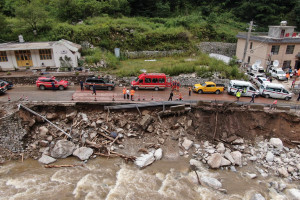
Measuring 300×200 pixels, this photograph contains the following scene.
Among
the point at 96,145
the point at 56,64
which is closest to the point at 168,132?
the point at 96,145

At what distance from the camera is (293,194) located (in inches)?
634

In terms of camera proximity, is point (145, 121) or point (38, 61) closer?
point (145, 121)

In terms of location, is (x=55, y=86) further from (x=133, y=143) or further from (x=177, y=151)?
(x=177, y=151)

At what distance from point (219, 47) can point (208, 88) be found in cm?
2096

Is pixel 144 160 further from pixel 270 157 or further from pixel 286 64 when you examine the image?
pixel 286 64

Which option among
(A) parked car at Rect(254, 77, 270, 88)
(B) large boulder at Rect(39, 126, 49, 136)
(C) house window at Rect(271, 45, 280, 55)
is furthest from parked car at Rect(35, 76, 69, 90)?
(C) house window at Rect(271, 45, 280, 55)

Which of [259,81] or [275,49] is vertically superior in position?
[275,49]

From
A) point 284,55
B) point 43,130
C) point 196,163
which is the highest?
point 284,55

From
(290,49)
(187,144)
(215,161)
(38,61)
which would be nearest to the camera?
(215,161)

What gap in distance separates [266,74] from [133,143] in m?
24.3

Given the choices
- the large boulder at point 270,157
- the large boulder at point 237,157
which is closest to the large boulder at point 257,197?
the large boulder at point 237,157

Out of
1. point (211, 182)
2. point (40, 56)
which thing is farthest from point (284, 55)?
point (40, 56)

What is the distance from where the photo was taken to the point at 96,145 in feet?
65.6

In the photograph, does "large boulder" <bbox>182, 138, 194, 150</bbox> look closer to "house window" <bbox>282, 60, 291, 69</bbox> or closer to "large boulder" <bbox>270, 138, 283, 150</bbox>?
"large boulder" <bbox>270, 138, 283, 150</bbox>
